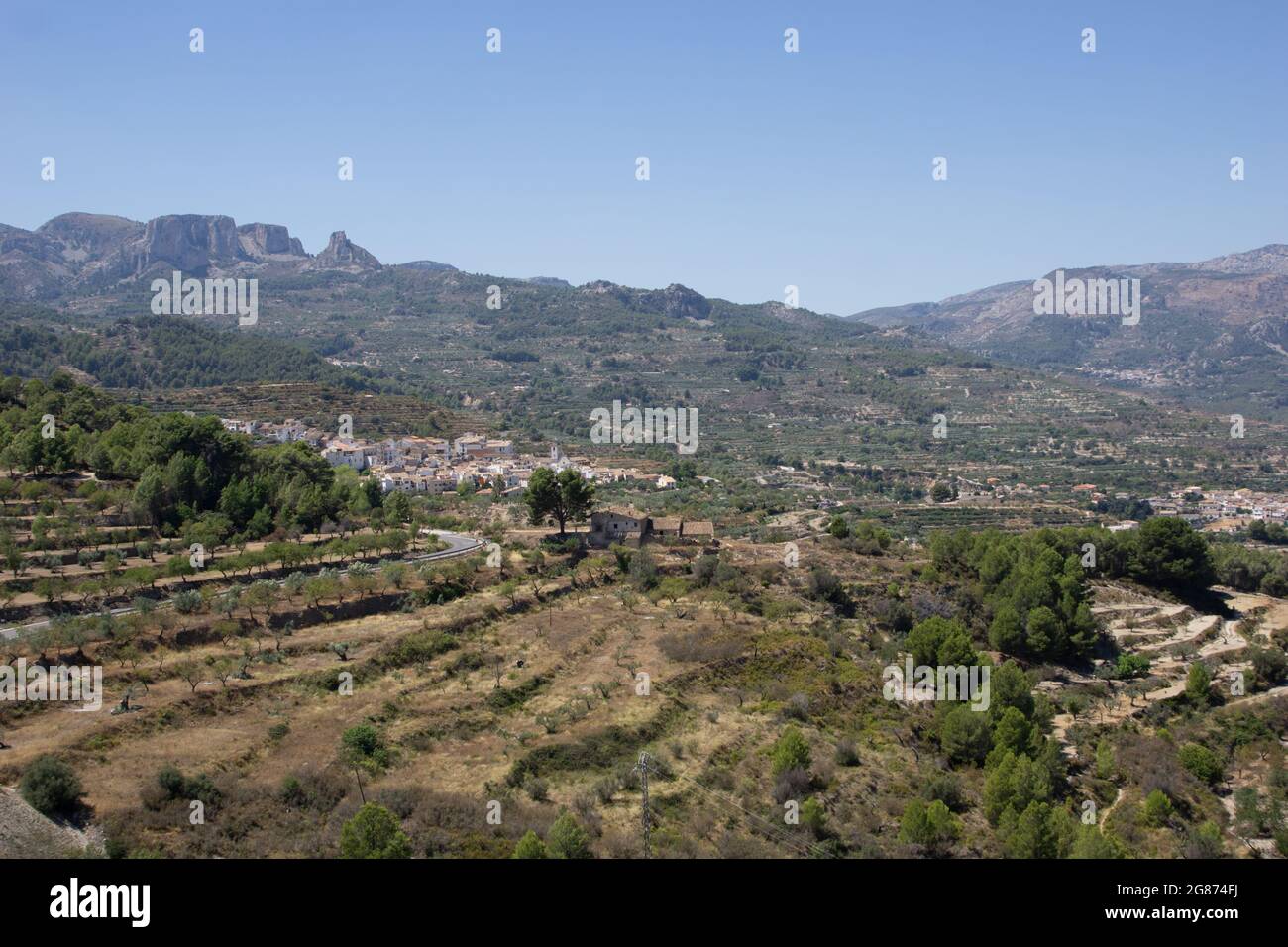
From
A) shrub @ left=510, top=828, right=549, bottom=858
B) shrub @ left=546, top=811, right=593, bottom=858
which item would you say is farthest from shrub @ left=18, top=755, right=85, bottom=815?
shrub @ left=546, top=811, right=593, bottom=858

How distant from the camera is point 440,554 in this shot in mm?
34406

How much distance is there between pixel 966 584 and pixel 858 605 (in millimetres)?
5093

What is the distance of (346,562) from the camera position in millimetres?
31859

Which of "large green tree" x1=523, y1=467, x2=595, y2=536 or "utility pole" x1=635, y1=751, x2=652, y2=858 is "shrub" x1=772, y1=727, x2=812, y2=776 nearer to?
"utility pole" x1=635, y1=751, x2=652, y2=858

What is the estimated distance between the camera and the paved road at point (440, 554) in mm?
22797

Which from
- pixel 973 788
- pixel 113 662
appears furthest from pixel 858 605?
pixel 113 662

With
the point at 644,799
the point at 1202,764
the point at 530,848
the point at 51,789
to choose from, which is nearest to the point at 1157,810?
the point at 1202,764

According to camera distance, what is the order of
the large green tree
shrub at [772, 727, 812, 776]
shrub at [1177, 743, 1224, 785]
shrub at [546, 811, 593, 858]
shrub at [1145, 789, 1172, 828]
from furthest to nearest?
the large green tree < shrub at [1177, 743, 1224, 785] < shrub at [772, 727, 812, 776] < shrub at [1145, 789, 1172, 828] < shrub at [546, 811, 593, 858]

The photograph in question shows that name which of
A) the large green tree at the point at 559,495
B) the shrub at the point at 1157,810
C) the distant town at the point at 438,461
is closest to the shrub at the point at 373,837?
the shrub at the point at 1157,810

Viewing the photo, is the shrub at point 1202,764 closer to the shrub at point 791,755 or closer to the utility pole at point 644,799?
the shrub at point 791,755

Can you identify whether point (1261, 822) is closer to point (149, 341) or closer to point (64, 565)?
point (64, 565)

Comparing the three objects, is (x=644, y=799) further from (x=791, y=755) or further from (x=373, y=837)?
(x=791, y=755)

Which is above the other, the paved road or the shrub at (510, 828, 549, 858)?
the paved road

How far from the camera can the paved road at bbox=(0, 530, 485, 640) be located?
22797 millimetres
